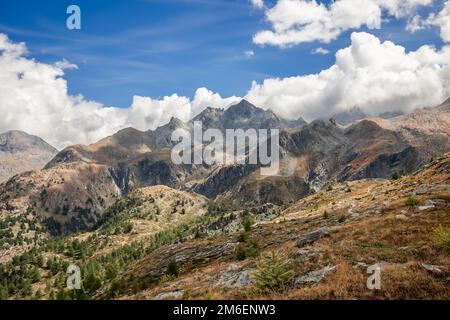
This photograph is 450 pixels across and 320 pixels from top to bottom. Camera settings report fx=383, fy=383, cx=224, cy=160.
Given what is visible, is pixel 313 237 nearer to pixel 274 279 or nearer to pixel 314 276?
pixel 314 276

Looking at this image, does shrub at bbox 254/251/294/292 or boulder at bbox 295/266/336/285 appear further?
boulder at bbox 295/266/336/285

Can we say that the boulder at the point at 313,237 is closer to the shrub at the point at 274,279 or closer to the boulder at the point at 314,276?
the boulder at the point at 314,276

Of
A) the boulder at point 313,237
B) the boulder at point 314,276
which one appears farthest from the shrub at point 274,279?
the boulder at point 313,237

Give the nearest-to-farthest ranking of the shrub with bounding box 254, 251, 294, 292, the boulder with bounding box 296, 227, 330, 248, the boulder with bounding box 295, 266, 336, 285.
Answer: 1. the shrub with bounding box 254, 251, 294, 292
2. the boulder with bounding box 295, 266, 336, 285
3. the boulder with bounding box 296, 227, 330, 248

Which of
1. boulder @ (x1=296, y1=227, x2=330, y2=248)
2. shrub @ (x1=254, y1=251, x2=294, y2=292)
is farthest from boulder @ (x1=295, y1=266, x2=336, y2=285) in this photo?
boulder @ (x1=296, y1=227, x2=330, y2=248)

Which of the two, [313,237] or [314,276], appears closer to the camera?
[314,276]

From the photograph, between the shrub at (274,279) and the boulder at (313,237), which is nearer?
the shrub at (274,279)

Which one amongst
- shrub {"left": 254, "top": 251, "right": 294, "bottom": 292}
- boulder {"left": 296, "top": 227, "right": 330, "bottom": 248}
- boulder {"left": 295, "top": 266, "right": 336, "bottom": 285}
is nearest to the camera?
shrub {"left": 254, "top": 251, "right": 294, "bottom": 292}

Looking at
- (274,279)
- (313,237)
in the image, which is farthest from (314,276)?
(313,237)

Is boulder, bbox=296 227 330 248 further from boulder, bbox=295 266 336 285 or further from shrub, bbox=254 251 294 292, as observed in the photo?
shrub, bbox=254 251 294 292

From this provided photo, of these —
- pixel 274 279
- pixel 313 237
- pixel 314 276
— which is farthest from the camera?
pixel 313 237

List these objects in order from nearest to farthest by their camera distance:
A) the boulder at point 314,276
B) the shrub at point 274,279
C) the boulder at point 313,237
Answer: the shrub at point 274,279, the boulder at point 314,276, the boulder at point 313,237

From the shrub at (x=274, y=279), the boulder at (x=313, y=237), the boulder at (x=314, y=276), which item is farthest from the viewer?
the boulder at (x=313, y=237)
